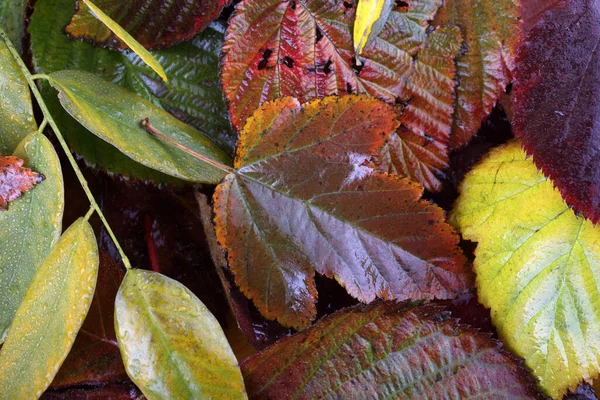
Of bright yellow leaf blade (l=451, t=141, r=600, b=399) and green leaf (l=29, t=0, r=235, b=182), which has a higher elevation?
green leaf (l=29, t=0, r=235, b=182)

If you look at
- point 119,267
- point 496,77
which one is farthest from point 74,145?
point 496,77

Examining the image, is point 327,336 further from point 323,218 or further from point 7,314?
point 7,314

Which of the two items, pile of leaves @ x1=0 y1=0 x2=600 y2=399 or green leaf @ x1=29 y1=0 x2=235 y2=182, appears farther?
green leaf @ x1=29 y1=0 x2=235 y2=182

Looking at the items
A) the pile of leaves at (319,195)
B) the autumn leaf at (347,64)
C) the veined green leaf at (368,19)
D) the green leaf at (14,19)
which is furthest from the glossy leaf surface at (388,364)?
the green leaf at (14,19)

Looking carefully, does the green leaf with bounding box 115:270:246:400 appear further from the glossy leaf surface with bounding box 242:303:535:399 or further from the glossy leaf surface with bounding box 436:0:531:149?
the glossy leaf surface with bounding box 436:0:531:149

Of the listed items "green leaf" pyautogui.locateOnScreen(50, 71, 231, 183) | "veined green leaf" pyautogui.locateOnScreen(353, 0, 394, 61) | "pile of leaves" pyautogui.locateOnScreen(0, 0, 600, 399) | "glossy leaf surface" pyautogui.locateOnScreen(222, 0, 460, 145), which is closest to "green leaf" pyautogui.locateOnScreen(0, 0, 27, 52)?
"pile of leaves" pyautogui.locateOnScreen(0, 0, 600, 399)
